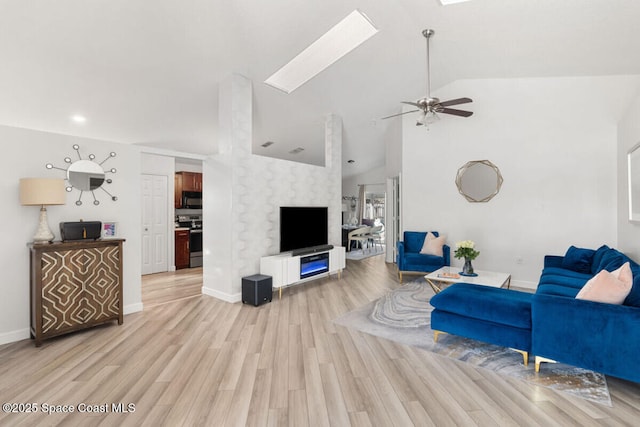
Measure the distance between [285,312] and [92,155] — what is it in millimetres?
2854

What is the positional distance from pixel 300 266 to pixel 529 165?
13.6 ft

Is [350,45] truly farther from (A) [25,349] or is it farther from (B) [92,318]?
(A) [25,349]

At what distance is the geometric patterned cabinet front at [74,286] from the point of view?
2881 millimetres

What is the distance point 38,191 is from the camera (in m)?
2.88

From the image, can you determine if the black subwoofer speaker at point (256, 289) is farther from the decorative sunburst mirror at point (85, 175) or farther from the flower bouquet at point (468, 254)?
the flower bouquet at point (468, 254)

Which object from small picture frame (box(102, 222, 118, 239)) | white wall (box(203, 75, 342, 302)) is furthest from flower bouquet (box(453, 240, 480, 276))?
small picture frame (box(102, 222, 118, 239))

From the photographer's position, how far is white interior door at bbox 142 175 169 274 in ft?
19.5

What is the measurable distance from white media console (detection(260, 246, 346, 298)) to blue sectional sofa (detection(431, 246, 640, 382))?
2.26 m

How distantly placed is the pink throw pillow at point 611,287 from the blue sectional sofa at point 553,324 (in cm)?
5

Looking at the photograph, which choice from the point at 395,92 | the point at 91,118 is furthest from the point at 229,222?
the point at 395,92

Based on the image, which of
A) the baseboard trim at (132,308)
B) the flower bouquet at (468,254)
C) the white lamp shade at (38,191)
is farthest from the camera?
the flower bouquet at (468,254)

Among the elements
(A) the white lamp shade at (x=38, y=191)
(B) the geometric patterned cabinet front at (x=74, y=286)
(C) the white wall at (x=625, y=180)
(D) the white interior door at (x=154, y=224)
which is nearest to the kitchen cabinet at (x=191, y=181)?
(D) the white interior door at (x=154, y=224)

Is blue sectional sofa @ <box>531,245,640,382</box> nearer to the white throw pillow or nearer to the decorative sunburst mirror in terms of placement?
the white throw pillow

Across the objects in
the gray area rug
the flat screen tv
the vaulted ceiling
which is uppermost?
the vaulted ceiling
